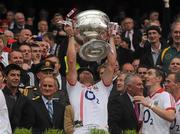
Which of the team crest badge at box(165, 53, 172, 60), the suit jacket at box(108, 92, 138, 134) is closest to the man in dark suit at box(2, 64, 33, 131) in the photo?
the suit jacket at box(108, 92, 138, 134)

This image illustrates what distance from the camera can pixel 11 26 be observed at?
18.0 metres

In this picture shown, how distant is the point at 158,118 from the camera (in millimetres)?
11438

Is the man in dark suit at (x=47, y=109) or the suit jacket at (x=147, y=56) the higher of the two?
the suit jacket at (x=147, y=56)

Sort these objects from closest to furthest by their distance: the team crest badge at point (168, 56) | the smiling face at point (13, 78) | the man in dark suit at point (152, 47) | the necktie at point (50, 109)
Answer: the necktie at point (50, 109) → the smiling face at point (13, 78) → the team crest badge at point (168, 56) → the man in dark suit at point (152, 47)

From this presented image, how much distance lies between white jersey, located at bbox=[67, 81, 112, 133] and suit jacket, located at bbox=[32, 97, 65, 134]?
53 centimetres

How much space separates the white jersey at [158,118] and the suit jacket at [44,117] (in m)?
1.20

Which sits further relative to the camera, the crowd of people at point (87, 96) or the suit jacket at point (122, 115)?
the suit jacket at point (122, 115)

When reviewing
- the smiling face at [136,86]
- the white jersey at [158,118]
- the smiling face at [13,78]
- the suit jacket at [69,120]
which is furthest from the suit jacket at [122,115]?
the smiling face at [13,78]

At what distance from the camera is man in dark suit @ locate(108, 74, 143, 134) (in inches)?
472

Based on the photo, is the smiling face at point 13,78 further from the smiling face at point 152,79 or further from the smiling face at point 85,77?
the smiling face at point 152,79

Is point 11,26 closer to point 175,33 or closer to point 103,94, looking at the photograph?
point 175,33

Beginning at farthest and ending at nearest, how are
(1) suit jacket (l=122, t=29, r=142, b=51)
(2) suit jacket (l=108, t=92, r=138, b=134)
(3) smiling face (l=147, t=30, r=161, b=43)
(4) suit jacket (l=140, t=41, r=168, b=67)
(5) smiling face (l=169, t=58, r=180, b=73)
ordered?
(1) suit jacket (l=122, t=29, r=142, b=51) < (3) smiling face (l=147, t=30, r=161, b=43) < (4) suit jacket (l=140, t=41, r=168, b=67) < (5) smiling face (l=169, t=58, r=180, b=73) < (2) suit jacket (l=108, t=92, r=138, b=134)

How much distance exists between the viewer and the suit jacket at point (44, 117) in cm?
1176

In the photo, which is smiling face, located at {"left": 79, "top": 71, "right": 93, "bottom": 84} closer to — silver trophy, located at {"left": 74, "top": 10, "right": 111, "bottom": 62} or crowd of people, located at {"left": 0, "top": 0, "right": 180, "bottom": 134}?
crowd of people, located at {"left": 0, "top": 0, "right": 180, "bottom": 134}
